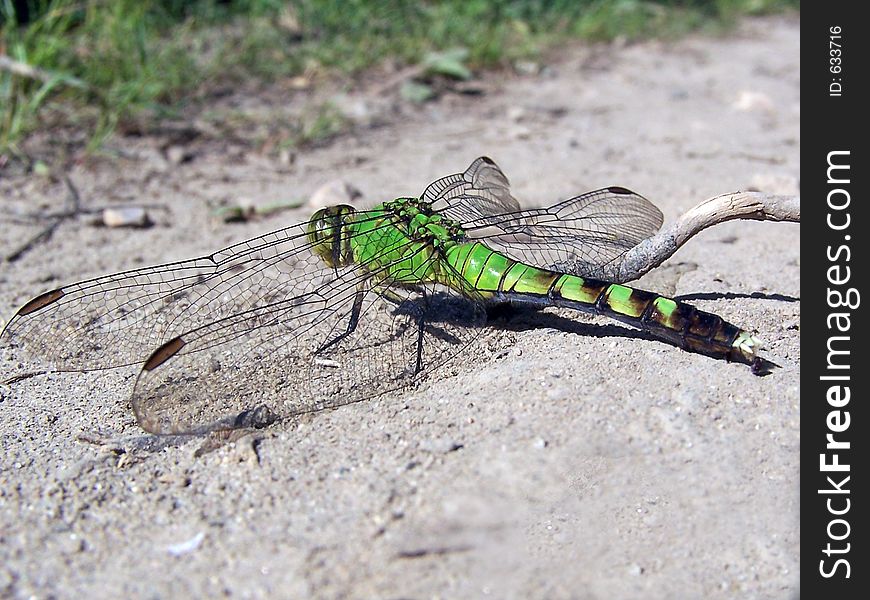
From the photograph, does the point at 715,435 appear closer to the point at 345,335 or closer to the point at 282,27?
the point at 345,335

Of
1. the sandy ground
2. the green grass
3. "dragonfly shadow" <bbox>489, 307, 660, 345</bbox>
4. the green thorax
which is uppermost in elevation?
the green grass

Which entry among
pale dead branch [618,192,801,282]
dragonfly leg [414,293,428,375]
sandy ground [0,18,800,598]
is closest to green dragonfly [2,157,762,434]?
dragonfly leg [414,293,428,375]

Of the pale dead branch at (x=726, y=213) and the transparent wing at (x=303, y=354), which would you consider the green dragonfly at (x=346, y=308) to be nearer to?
the transparent wing at (x=303, y=354)

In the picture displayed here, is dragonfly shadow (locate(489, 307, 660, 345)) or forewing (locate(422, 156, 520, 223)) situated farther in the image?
forewing (locate(422, 156, 520, 223))

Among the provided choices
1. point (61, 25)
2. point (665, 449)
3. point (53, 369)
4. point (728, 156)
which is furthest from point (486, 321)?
point (61, 25)

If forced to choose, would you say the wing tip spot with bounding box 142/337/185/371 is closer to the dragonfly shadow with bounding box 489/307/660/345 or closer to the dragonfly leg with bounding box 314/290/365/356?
the dragonfly leg with bounding box 314/290/365/356

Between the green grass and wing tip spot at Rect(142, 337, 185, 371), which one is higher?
the green grass

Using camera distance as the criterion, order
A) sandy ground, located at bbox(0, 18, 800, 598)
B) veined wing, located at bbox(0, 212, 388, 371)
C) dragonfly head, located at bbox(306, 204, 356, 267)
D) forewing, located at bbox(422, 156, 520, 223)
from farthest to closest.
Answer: forewing, located at bbox(422, 156, 520, 223)
dragonfly head, located at bbox(306, 204, 356, 267)
veined wing, located at bbox(0, 212, 388, 371)
sandy ground, located at bbox(0, 18, 800, 598)
